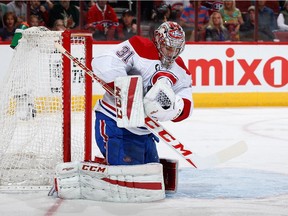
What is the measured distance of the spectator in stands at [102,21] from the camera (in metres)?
7.20

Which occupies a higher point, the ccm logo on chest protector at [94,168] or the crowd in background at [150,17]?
A: the crowd in background at [150,17]

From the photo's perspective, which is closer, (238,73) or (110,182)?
(110,182)

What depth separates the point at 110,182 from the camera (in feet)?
9.35

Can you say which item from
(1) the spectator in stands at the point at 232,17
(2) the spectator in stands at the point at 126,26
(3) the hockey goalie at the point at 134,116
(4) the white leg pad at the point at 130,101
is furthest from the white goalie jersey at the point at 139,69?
(1) the spectator in stands at the point at 232,17

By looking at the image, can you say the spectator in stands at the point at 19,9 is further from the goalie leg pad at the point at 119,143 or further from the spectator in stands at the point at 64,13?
the goalie leg pad at the point at 119,143

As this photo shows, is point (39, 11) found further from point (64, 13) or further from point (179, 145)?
point (179, 145)

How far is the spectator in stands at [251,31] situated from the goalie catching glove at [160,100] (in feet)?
15.9

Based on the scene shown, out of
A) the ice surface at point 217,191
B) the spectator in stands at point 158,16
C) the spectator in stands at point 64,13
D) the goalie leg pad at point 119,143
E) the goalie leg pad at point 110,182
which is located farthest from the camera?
the spectator in stands at point 158,16

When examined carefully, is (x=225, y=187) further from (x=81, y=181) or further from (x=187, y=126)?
(x=187, y=126)

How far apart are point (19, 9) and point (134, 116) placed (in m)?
4.61

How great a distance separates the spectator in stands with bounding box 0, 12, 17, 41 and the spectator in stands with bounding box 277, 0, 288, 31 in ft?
9.47

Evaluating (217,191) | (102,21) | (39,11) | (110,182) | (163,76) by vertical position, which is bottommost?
(217,191)

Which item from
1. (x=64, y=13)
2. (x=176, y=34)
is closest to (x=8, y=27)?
(x=64, y=13)

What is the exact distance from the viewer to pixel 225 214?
8.75 feet
